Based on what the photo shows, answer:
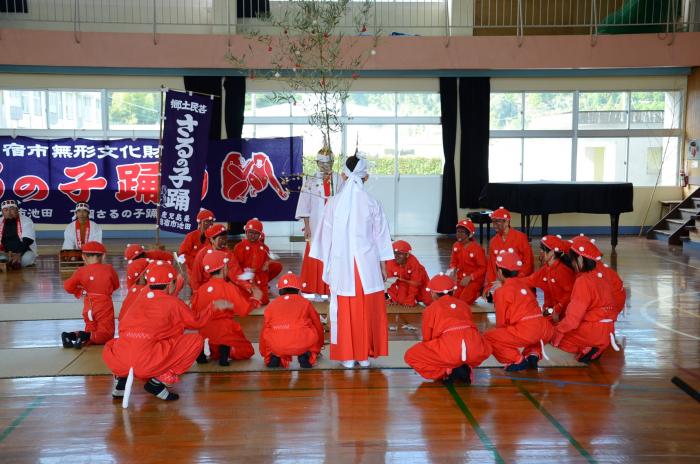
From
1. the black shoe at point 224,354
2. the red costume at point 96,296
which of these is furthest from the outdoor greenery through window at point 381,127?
the black shoe at point 224,354

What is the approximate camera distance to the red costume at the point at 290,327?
178 inches

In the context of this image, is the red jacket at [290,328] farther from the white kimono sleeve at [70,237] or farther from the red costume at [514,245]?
the white kimono sleeve at [70,237]

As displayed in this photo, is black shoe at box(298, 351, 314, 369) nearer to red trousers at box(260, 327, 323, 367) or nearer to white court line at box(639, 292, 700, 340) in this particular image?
red trousers at box(260, 327, 323, 367)

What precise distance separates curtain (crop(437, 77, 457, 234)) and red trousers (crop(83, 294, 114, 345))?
8238 millimetres

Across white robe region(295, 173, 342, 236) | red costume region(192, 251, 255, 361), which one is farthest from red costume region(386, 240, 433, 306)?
red costume region(192, 251, 255, 361)

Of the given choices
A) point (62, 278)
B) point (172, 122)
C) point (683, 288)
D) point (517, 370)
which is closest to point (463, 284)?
point (517, 370)

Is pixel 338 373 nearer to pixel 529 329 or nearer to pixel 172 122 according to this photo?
pixel 529 329

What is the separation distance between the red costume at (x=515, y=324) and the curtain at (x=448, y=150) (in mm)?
8107

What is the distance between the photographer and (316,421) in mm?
3723

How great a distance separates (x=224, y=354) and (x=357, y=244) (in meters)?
1.15

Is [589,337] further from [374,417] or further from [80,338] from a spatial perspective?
[80,338]

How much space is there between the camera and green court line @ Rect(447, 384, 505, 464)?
10.8ft

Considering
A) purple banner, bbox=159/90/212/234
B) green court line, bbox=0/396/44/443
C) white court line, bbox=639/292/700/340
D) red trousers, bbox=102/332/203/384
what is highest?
purple banner, bbox=159/90/212/234

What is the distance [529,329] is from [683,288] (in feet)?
12.9
